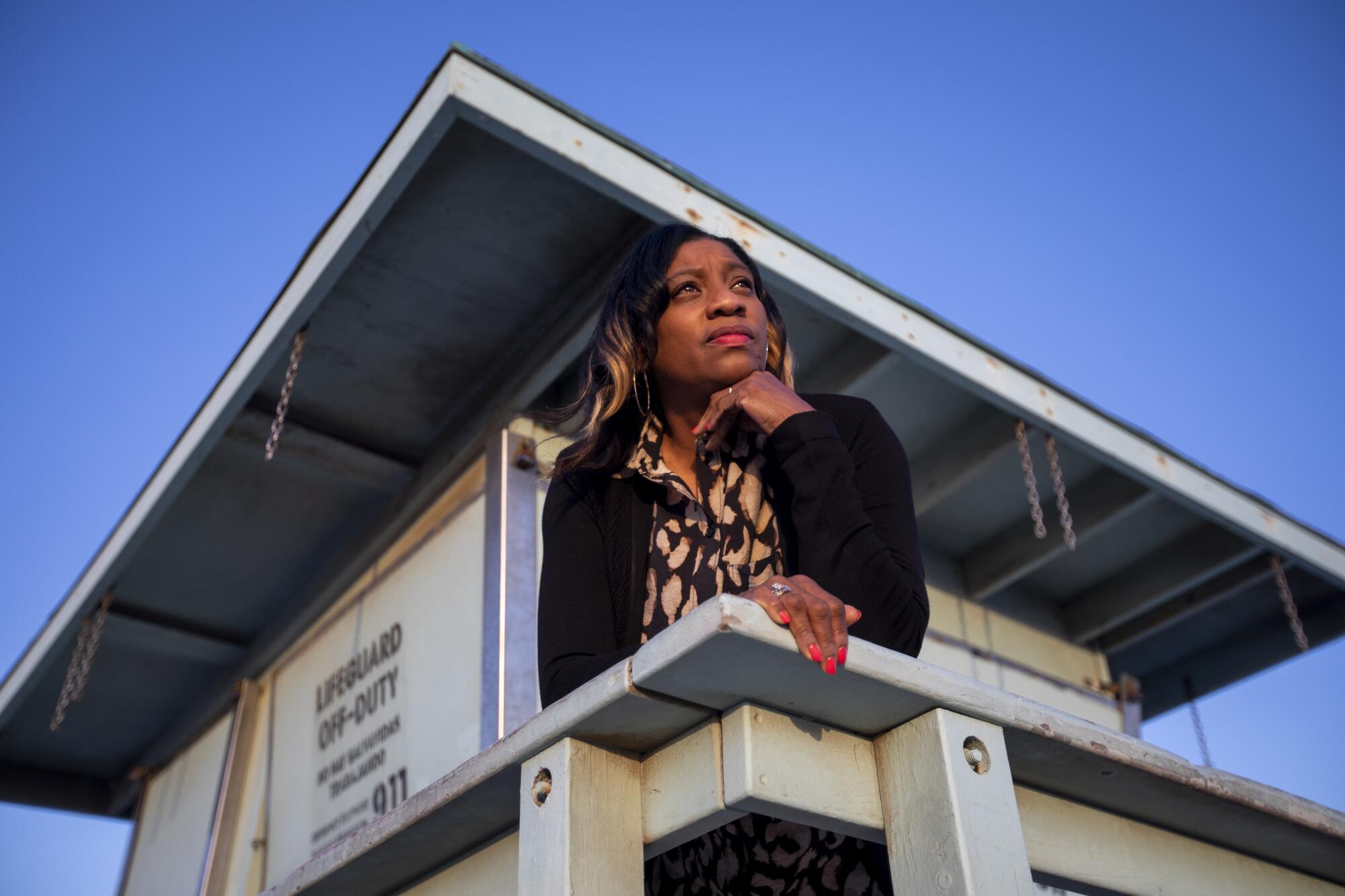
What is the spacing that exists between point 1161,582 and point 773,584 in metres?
4.88

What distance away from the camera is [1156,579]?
18.1ft

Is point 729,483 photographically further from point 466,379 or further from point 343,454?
point 343,454

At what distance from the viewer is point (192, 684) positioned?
6.19 meters

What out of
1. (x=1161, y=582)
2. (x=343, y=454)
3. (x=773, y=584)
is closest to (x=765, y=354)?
(x=773, y=584)

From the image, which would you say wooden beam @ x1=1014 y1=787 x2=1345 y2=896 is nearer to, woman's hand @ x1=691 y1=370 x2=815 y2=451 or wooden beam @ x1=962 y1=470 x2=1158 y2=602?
woman's hand @ x1=691 y1=370 x2=815 y2=451

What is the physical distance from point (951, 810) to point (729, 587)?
764 millimetres

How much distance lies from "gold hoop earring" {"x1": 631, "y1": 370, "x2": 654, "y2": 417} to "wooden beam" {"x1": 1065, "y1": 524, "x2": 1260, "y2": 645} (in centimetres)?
385

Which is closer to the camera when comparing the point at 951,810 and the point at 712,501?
the point at 951,810

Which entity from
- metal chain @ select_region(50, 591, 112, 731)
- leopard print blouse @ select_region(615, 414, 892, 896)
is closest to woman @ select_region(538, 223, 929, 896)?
leopard print blouse @ select_region(615, 414, 892, 896)

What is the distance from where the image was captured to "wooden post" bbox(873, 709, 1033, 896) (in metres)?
1.08

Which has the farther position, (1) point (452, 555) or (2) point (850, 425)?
(1) point (452, 555)

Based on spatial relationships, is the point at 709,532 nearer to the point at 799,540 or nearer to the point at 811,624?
the point at 799,540

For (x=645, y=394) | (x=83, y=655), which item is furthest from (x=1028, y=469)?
(x=83, y=655)

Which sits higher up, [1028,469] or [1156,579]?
[1156,579]
